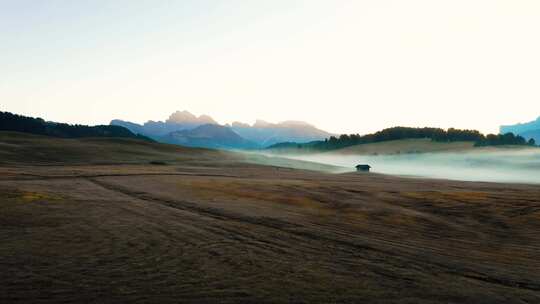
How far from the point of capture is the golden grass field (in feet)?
32.9

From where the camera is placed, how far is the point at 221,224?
61.3ft

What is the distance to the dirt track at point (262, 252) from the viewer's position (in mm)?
10055

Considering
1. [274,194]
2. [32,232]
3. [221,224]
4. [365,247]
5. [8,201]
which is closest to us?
[365,247]

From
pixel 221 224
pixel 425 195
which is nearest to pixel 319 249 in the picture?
pixel 221 224

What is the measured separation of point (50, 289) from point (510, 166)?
119 m

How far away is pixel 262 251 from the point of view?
45.6 feet

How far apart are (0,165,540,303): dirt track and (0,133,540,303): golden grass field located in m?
0.04

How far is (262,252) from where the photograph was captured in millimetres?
13758

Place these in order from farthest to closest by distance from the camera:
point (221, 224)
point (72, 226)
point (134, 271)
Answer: point (221, 224)
point (72, 226)
point (134, 271)

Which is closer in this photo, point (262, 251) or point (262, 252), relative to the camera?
point (262, 252)

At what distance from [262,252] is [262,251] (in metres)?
0.15

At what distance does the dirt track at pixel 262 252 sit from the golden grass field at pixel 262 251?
0.15ft

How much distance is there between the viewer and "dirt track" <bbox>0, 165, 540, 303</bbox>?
10.1 metres

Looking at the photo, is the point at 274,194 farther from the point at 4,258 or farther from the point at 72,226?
the point at 4,258
